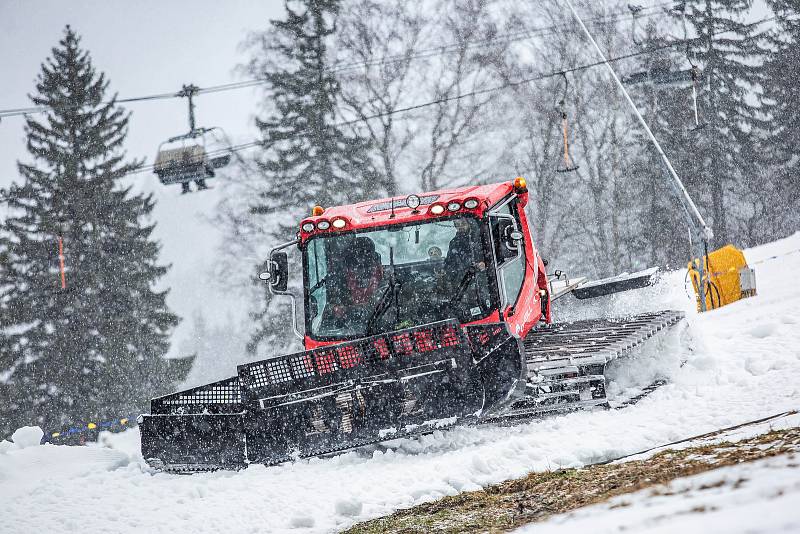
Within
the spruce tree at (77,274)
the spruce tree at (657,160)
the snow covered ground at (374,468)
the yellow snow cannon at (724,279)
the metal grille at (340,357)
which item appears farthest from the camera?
the spruce tree at (657,160)

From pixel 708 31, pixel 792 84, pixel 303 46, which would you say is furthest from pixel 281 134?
pixel 792 84

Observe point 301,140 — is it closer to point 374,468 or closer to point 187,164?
point 187,164

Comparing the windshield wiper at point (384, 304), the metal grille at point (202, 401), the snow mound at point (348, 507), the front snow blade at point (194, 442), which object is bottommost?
the snow mound at point (348, 507)

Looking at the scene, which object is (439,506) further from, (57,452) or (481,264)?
(57,452)

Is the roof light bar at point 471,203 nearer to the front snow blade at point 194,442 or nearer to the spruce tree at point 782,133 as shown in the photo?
the front snow blade at point 194,442

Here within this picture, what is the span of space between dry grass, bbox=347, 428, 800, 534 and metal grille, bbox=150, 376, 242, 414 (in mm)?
2699

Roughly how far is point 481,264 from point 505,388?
1910 millimetres

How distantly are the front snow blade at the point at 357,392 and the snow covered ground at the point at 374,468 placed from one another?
0.20 m

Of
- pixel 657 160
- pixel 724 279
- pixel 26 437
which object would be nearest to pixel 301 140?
pixel 657 160

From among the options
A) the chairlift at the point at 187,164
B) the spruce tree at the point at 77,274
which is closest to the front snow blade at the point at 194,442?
the chairlift at the point at 187,164

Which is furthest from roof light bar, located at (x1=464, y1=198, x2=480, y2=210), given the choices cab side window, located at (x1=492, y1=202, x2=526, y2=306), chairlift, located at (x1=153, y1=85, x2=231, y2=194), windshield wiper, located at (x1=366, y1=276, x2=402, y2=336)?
chairlift, located at (x1=153, y1=85, x2=231, y2=194)

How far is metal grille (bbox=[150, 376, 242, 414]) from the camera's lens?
22.2 ft

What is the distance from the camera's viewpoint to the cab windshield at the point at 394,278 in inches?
305

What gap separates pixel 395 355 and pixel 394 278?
63.9 inches
